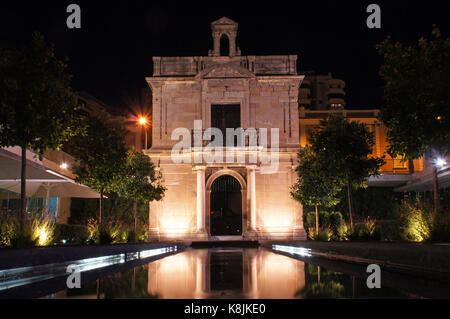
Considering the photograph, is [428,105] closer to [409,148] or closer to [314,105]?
[409,148]

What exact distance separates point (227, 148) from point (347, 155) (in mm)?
14885

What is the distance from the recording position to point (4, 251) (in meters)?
6.07

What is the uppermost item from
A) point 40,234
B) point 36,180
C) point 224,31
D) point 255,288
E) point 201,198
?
point 224,31

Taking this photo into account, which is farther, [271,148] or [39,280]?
[271,148]

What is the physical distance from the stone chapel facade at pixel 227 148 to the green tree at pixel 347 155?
1401 centimetres

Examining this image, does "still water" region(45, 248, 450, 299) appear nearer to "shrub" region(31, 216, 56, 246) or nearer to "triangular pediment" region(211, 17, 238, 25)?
"shrub" region(31, 216, 56, 246)

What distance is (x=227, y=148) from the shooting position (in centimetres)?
3031

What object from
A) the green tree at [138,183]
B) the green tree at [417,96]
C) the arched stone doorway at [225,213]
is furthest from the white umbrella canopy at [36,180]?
the arched stone doorway at [225,213]

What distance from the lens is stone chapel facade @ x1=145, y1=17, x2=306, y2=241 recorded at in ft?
102

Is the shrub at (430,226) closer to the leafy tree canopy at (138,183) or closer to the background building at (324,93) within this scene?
the leafy tree canopy at (138,183)

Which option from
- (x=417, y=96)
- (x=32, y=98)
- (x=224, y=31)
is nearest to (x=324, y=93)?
(x=224, y=31)

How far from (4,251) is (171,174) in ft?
86.8

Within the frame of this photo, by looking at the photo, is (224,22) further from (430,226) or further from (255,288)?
(255,288)

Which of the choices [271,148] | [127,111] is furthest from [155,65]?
[127,111]
